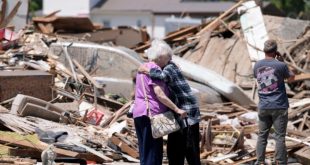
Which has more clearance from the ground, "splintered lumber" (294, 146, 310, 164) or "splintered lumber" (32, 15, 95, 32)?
"splintered lumber" (32, 15, 95, 32)

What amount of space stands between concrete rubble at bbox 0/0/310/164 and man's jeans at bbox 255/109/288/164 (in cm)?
76

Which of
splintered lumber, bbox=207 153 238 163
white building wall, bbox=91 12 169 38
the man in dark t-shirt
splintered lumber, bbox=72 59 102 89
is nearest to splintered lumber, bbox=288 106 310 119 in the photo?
splintered lumber, bbox=207 153 238 163

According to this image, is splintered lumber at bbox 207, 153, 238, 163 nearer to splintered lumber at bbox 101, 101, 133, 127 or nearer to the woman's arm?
splintered lumber at bbox 101, 101, 133, 127

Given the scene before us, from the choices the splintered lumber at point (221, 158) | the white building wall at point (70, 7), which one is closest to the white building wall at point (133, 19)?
the white building wall at point (70, 7)

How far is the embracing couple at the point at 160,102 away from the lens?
23.3ft

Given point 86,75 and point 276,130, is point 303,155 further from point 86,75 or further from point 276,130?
point 86,75

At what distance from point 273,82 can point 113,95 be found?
5140 millimetres

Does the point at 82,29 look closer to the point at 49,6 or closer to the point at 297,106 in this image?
the point at 297,106

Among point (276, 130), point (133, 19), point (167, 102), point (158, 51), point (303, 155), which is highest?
point (158, 51)

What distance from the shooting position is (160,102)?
711 centimetres

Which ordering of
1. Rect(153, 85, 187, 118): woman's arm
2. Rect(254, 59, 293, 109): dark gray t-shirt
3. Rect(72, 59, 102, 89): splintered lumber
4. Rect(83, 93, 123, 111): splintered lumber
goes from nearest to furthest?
Rect(153, 85, 187, 118): woman's arm → Rect(254, 59, 293, 109): dark gray t-shirt → Rect(83, 93, 123, 111): splintered lumber → Rect(72, 59, 102, 89): splintered lumber

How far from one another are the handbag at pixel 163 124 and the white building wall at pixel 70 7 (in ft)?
141

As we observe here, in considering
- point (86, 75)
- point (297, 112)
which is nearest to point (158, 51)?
point (86, 75)

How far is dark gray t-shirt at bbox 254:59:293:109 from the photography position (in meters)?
8.60
